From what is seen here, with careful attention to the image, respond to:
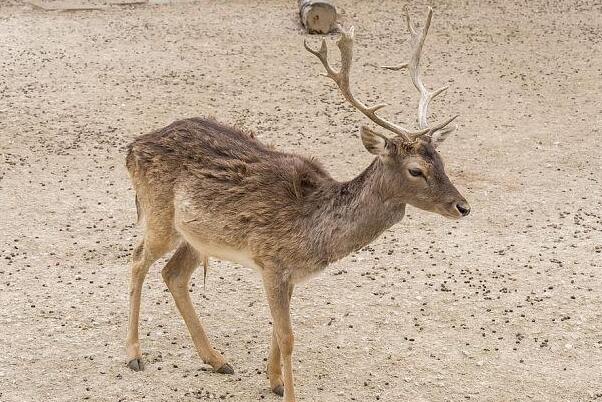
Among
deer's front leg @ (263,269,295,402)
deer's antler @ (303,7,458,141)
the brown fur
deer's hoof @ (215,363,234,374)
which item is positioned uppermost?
deer's antler @ (303,7,458,141)

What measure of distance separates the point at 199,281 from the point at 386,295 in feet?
4.87

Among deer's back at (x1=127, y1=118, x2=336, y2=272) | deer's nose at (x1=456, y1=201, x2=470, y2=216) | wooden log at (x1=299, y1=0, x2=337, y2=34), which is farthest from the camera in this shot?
wooden log at (x1=299, y1=0, x2=337, y2=34)

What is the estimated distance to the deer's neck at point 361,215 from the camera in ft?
16.9

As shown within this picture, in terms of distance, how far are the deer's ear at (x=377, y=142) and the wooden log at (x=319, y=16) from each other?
8.92 meters

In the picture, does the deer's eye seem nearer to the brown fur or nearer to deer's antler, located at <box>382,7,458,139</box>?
the brown fur

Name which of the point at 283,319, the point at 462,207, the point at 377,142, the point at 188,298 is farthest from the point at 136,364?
the point at 462,207

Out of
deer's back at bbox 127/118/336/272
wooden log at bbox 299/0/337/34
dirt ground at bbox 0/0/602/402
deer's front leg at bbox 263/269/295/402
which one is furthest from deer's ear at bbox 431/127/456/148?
wooden log at bbox 299/0/337/34

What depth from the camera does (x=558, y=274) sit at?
6.98 meters

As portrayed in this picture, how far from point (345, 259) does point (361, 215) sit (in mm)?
2135

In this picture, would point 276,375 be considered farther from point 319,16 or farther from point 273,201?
point 319,16

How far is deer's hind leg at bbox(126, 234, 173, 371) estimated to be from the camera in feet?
18.8

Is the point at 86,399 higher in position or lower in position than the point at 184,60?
lower

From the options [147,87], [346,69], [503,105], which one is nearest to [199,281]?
[346,69]

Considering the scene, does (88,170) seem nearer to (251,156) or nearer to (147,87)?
(147,87)
